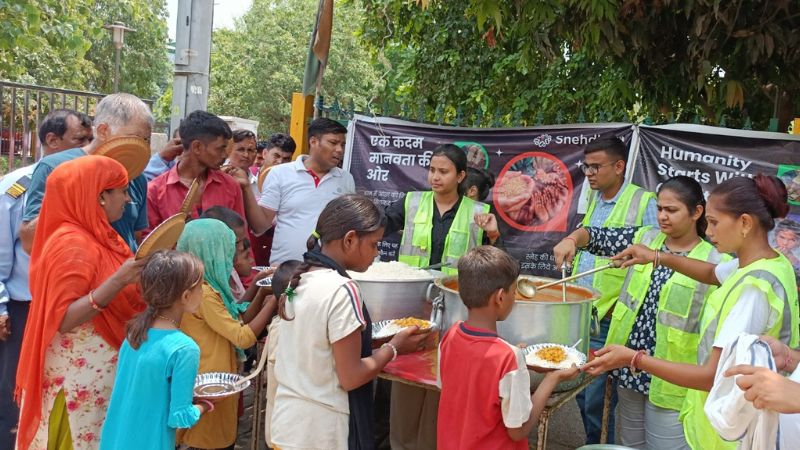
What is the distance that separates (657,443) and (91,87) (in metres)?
28.0

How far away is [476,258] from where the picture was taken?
7.47 feet

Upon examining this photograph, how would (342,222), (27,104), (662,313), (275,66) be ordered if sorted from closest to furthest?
(342,222), (662,313), (27,104), (275,66)

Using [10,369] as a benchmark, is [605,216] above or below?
above

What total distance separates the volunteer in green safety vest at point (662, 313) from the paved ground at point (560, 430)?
51.4 inches

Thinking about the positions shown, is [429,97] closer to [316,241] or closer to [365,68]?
[316,241]

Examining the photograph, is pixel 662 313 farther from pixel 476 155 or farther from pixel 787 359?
pixel 476 155

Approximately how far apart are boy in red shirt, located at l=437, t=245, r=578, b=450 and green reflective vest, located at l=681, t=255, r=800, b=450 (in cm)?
49

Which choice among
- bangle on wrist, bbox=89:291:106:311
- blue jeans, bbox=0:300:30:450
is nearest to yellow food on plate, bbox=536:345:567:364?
bangle on wrist, bbox=89:291:106:311

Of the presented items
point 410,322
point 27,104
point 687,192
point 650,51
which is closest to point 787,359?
point 687,192

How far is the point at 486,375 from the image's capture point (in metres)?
2.15

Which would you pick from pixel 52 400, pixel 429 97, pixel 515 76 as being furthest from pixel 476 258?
pixel 429 97

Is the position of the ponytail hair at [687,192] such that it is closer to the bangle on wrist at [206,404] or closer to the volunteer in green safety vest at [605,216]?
the volunteer in green safety vest at [605,216]

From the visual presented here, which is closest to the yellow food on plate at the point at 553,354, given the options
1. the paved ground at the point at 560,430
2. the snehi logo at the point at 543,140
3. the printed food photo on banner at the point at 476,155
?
the paved ground at the point at 560,430

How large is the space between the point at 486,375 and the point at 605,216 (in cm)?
Result: 190
